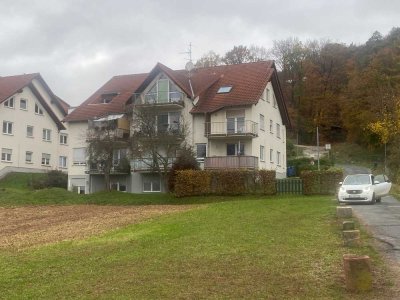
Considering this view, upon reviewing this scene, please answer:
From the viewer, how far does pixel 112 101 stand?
52062mm

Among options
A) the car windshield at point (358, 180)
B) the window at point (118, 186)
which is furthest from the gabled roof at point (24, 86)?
the car windshield at point (358, 180)

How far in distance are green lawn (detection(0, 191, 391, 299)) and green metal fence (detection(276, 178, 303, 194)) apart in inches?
834

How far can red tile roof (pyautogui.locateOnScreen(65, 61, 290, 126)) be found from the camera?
1800 inches

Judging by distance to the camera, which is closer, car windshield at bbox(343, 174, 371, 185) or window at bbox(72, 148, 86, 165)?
car windshield at bbox(343, 174, 371, 185)

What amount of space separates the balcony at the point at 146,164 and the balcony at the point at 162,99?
4694mm

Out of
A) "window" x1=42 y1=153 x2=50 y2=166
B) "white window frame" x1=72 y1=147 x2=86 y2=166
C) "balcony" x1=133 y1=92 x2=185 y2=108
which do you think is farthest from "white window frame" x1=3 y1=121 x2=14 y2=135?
"balcony" x1=133 y1=92 x2=185 y2=108

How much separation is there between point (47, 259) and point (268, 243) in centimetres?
516

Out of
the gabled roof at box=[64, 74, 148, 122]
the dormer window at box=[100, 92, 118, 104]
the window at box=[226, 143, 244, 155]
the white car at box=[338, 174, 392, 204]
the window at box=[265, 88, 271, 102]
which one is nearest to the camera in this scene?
the white car at box=[338, 174, 392, 204]

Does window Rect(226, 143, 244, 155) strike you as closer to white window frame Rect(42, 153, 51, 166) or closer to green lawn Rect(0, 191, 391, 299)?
white window frame Rect(42, 153, 51, 166)

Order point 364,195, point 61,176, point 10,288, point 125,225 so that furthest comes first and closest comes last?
1. point 61,176
2. point 364,195
3. point 125,225
4. point 10,288

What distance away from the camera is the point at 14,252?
14641mm

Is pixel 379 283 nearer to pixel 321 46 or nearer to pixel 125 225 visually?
pixel 125 225

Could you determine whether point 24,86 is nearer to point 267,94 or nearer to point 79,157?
point 79,157

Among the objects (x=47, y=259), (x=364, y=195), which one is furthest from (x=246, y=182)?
(x=47, y=259)
